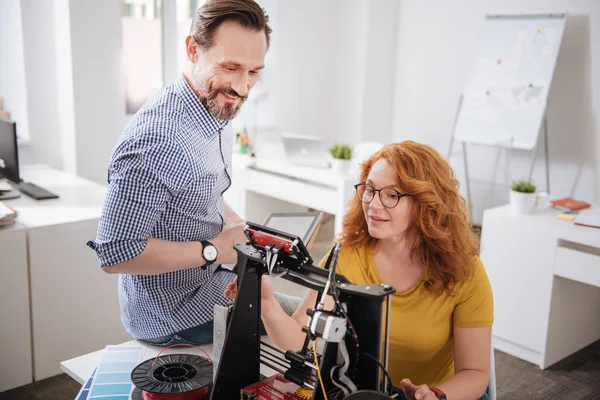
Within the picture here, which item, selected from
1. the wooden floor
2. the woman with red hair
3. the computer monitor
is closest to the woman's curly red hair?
the woman with red hair

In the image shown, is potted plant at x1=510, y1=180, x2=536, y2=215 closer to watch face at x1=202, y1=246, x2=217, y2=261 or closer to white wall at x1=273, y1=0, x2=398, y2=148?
watch face at x1=202, y1=246, x2=217, y2=261

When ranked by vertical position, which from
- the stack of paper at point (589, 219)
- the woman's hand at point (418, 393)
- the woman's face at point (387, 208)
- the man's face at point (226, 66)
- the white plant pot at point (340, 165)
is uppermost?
the man's face at point (226, 66)

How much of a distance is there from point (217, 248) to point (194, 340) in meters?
0.26

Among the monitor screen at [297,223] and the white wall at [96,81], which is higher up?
the white wall at [96,81]

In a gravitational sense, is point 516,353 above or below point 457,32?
below

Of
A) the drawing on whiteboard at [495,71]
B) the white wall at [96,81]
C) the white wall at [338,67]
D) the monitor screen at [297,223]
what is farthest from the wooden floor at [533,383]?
the white wall at [338,67]

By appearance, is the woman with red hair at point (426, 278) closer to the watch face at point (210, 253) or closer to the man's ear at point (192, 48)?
the watch face at point (210, 253)

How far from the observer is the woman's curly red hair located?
147 cm

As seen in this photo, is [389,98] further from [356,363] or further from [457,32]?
[356,363]

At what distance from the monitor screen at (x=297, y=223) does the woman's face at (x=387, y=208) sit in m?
0.15

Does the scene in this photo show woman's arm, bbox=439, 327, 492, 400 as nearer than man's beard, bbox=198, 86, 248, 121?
Yes

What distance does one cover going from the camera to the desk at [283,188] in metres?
3.35

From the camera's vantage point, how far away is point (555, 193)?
434 cm

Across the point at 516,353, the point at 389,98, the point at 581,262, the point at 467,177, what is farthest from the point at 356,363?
the point at 389,98
